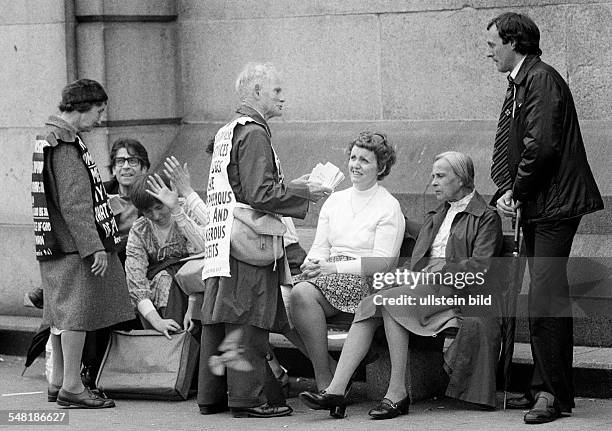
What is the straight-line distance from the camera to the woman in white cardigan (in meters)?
7.80

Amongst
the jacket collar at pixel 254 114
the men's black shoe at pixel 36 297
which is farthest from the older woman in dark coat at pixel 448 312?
the men's black shoe at pixel 36 297

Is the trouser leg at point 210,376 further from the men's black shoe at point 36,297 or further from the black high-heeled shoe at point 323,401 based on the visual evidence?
the men's black shoe at point 36,297

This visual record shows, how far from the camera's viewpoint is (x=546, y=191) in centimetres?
726

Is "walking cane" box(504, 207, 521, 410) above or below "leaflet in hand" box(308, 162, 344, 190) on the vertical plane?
below

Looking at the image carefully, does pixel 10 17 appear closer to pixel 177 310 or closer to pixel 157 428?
pixel 177 310

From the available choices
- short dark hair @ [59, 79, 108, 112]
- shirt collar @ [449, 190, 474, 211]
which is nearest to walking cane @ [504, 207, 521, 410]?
shirt collar @ [449, 190, 474, 211]

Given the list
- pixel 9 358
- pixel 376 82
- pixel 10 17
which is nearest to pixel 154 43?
pixel 10 17

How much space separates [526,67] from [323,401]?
2037 mm

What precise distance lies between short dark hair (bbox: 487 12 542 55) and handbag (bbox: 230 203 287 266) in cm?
159

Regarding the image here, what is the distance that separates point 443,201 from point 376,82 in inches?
88.6

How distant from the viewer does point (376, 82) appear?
32.8 feet

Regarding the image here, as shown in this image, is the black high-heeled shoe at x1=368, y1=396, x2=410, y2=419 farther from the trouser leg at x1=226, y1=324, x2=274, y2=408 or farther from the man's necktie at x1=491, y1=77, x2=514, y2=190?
the man's necktie at x1=491, y1=77, x2=514, y2=190

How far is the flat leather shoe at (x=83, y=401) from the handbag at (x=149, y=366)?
0.58 ft

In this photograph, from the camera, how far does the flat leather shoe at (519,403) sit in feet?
24.6
